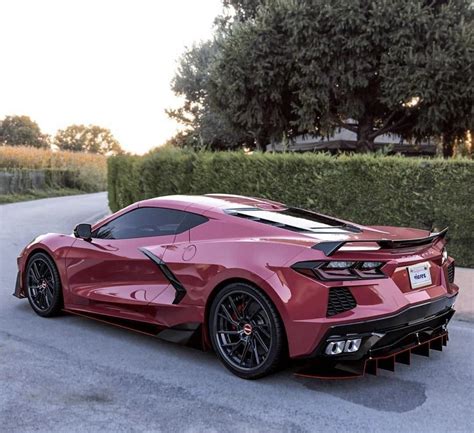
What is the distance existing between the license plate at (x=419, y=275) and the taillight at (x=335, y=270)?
1.30 ft

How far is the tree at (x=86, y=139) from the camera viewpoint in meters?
119

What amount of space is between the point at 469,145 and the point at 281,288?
62.1 ft

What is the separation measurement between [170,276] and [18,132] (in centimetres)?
9210

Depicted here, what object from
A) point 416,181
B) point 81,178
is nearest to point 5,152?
point 81,178

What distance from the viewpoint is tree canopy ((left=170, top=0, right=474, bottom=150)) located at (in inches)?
611

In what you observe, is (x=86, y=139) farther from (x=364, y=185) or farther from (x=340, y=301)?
(x=340, y=301)

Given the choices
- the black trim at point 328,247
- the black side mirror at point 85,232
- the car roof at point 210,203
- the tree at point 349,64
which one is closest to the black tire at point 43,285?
the black side mirror at point 85,232

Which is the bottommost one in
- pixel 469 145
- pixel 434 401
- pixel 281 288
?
pixel 434 401

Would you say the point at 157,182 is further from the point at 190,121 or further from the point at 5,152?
the point at 5,152

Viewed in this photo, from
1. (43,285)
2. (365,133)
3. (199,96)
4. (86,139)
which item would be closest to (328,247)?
(43,285)

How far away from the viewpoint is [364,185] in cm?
1044

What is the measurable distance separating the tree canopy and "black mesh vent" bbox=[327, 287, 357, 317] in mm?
12856

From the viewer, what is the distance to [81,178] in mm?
41094

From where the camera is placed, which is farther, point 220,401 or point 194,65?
point 194,65
